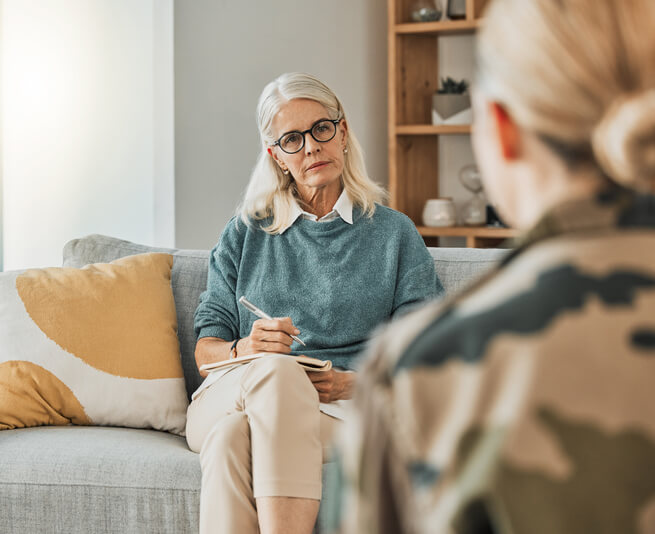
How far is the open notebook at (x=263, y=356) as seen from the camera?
174cm

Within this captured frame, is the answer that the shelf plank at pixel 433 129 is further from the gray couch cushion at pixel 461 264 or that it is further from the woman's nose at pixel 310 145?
the woman's nose at pixel 310 145

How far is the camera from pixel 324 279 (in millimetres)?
2008

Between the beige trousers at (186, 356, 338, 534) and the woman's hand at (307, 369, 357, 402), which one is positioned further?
the woman's hand at (307, 369, 357, 402)

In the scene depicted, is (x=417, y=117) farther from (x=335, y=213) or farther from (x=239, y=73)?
(x=335, y=213)

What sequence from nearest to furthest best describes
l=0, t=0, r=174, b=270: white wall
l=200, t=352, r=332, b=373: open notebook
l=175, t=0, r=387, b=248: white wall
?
l=200, t=352, r=332, b=373: open notebook, l=0, t=0, r=174, b=270: white wall, l=175, t=0, r=387, b=248: white wall

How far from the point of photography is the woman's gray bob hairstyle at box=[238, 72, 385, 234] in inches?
82.2

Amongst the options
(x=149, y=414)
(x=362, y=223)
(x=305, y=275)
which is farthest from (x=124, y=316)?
(x=362, y=223)

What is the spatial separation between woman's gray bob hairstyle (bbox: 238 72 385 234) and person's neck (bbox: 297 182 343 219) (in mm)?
32

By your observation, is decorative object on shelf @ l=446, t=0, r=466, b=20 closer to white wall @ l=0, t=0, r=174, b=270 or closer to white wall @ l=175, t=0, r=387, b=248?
white wall @ l=175, t=0, r=387, b=248

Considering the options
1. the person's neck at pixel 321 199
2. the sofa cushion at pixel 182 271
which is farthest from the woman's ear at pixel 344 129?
the sofa cushion at pixel 182 271

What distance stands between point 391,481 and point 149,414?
1.54m

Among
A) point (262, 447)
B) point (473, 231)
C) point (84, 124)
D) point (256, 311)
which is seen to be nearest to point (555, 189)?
point (262, 447)

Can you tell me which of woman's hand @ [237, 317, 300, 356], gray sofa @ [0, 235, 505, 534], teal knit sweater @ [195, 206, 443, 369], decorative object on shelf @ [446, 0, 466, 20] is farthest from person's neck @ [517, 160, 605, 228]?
decorative object on shelf @ [446, 0, 466, 20]

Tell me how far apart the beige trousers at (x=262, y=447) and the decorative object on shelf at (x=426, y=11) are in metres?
2.36
